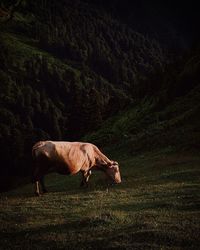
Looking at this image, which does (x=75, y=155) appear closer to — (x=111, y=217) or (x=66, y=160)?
(x=66, y=160)

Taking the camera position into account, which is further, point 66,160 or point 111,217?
point 66,160

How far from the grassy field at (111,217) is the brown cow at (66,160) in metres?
1.28

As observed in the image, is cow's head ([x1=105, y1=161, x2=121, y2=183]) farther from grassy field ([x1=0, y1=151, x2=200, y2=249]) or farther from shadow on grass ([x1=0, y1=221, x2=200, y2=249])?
shadow on grass ([x1=0, y1=221, x2=200, y2=249])

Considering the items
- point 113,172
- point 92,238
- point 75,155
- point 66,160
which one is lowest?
point 92,238

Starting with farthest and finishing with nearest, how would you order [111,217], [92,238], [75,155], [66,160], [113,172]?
1. [113,172]
2. [75,155]
3. [66,160]
4. [111,217]
5. [92,238]

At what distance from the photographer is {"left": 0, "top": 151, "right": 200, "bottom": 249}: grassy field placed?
17.0m

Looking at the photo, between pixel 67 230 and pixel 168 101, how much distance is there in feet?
185

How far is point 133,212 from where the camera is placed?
21.8 metres

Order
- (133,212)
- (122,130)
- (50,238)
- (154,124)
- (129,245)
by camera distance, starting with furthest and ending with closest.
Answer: (122,130)
(154,124)
(133,212)
(50,238)
(129,245)

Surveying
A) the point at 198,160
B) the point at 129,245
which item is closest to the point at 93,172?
the point at 198,160

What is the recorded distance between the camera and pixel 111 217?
2036cm

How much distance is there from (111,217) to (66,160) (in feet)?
34.8

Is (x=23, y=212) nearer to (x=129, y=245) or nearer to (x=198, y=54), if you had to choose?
(x=129, y=245)

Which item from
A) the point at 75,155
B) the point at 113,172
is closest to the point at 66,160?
the point at 75,155
